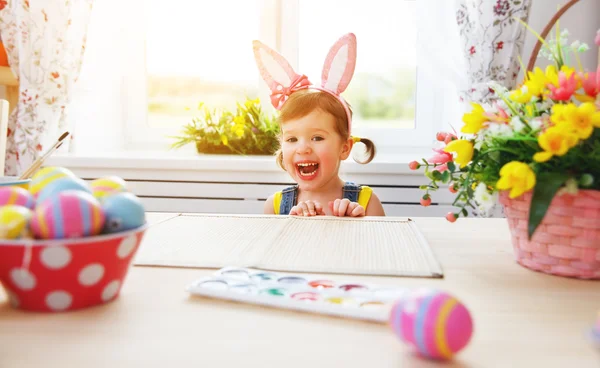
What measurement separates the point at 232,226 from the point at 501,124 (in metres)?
0.51

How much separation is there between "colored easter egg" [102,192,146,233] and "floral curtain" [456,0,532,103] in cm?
164

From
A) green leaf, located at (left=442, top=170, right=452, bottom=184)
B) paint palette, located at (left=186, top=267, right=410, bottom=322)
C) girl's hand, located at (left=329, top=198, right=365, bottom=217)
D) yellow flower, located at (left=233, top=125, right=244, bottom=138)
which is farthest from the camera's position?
yellow flower, located at (left=233, top=125, right=244, bottom=138)

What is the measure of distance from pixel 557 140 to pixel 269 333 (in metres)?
0.39

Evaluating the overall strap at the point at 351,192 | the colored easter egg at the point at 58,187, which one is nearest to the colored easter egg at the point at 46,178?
the colored easter egg at the point at 58,187

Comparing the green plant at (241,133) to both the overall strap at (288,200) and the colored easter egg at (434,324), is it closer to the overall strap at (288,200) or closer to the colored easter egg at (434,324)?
the overall strap at (288,200)

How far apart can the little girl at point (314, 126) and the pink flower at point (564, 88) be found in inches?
26.2

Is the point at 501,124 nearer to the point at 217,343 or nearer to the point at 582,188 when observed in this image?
the point at 582,188

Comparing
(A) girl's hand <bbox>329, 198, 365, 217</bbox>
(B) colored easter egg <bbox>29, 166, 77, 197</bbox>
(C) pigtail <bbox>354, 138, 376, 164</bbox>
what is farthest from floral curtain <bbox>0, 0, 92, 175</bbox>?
(B) colored easter egg <bbox>29, 166, 77, 197</bbox>

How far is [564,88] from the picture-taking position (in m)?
0.64

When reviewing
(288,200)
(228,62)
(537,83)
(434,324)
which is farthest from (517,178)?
(228,62)

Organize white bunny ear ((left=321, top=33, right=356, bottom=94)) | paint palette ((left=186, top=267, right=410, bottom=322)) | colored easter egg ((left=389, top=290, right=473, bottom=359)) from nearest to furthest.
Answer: colored easter egg ((left=389, top=290, right=473, bottom=359))
paint palette ((left=186, top=267, right=410, bottom=322))
white bunny ear ((left=321, top=33, right=356, bottom=94))

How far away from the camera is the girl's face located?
1.51 m

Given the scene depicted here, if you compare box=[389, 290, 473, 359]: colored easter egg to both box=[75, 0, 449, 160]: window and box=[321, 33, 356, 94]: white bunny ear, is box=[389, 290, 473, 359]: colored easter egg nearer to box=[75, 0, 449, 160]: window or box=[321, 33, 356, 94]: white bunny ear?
box=[321, 33, 356, 94]: white bunny ear

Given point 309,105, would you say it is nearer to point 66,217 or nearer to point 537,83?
point 537,83
